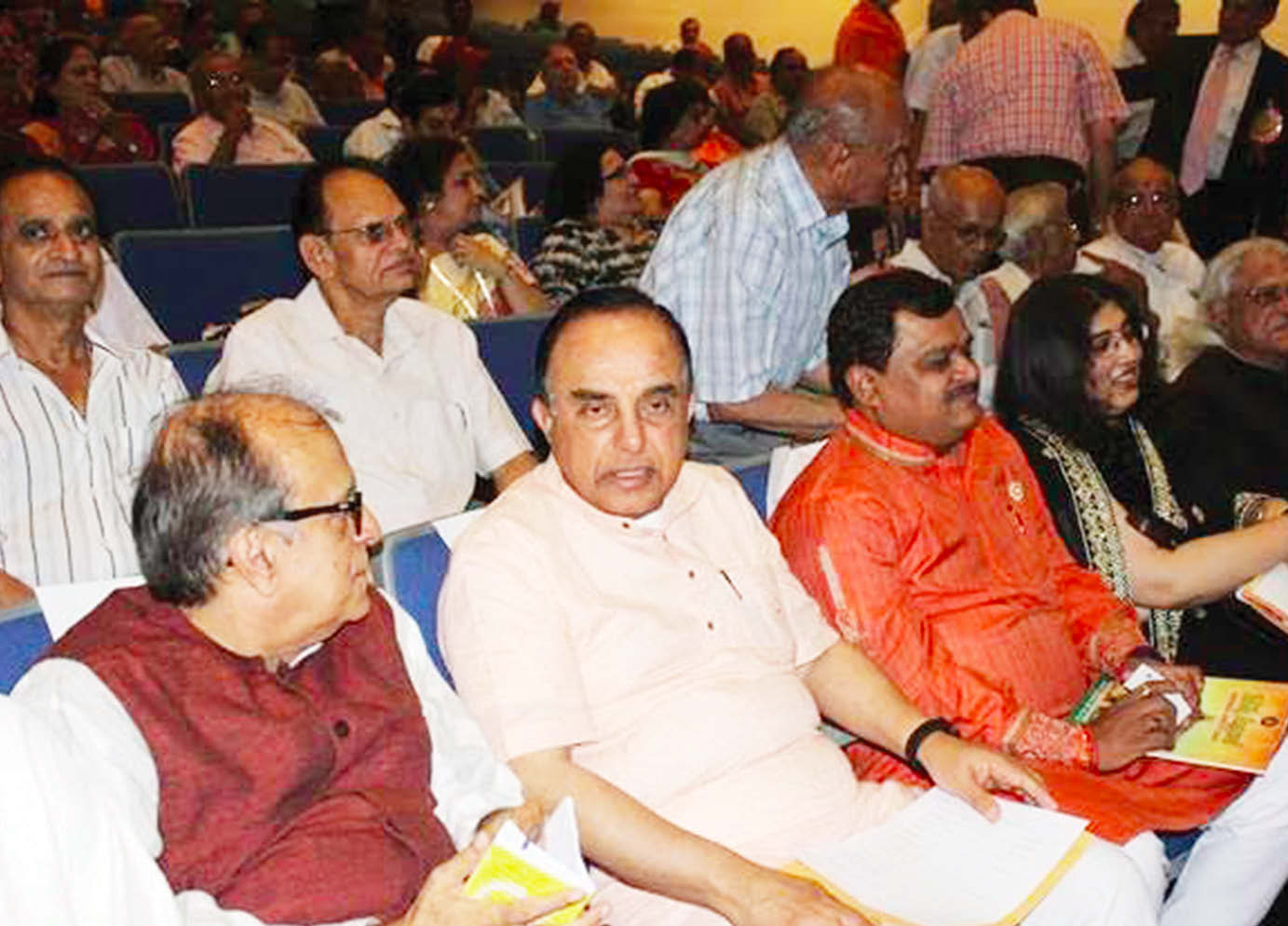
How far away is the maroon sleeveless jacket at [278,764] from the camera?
1.60 metres

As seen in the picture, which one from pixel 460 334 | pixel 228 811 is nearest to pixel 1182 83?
pixel 460 334

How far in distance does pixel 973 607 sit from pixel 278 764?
1290 mm

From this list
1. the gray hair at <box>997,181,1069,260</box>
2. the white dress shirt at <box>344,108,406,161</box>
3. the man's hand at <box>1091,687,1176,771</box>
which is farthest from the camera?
the white dress shirt at <box>344,108,406,161</box>

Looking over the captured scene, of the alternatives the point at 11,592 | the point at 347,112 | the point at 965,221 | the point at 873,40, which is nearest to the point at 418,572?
the point at 11,592

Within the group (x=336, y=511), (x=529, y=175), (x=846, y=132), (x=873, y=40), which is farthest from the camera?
(x=873, y=40)

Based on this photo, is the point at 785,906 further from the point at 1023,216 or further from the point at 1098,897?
the point at 1023,216

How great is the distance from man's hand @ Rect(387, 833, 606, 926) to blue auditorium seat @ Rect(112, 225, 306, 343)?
9.77 feet

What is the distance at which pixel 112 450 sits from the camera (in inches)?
111

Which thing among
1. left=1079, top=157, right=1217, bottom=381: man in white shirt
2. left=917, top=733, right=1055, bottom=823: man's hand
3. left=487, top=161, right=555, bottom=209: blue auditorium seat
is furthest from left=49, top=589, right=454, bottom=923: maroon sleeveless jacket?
left=487, top=161, right=555, bottom=209: blue auditorium seat

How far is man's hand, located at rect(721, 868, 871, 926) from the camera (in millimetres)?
1827

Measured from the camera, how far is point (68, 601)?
185 cm

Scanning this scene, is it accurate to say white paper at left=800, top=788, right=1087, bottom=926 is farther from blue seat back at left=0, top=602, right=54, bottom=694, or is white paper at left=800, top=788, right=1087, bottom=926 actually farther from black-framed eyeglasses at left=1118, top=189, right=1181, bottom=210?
black-framed eyeglasses at left=1118, top=189, right=1181, bottom=210

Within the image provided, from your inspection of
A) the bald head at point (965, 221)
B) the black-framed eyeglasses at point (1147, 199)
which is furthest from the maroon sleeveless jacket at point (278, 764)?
the black-framed eyeglasses at point (1147, 199)

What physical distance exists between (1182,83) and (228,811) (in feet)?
20.4
